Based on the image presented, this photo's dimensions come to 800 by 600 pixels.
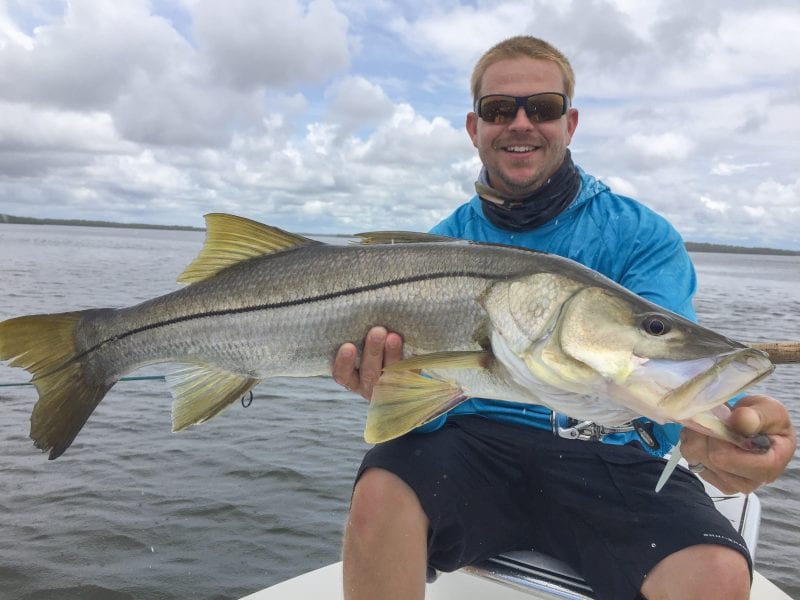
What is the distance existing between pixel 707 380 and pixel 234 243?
2.13 m

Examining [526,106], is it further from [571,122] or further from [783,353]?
[783,353]

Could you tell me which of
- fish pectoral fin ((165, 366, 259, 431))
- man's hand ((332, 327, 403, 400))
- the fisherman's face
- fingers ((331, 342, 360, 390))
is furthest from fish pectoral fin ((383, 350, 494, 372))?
the fisherman's face

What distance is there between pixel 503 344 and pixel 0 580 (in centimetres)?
498

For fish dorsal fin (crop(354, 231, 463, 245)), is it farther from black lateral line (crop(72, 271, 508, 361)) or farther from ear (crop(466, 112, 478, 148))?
ear (crop(466, 112, 478, 148))

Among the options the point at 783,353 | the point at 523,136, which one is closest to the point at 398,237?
the point at 523,136

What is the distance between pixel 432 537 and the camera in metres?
2.77

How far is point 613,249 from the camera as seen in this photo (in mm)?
3311

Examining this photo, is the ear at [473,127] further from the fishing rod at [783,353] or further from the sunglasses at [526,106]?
the fishing rod at [783,353]

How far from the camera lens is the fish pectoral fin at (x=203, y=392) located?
298 cm

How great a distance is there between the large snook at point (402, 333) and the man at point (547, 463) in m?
0.19

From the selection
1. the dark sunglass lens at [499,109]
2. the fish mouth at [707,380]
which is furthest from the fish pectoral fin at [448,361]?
the dark sunglass lens at [499,109]

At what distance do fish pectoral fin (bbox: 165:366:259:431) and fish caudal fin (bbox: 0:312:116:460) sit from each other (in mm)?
347

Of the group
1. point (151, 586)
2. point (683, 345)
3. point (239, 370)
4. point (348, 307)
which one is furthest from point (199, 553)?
point (683, 345)

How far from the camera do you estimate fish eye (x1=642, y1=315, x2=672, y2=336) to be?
87.4 inches
